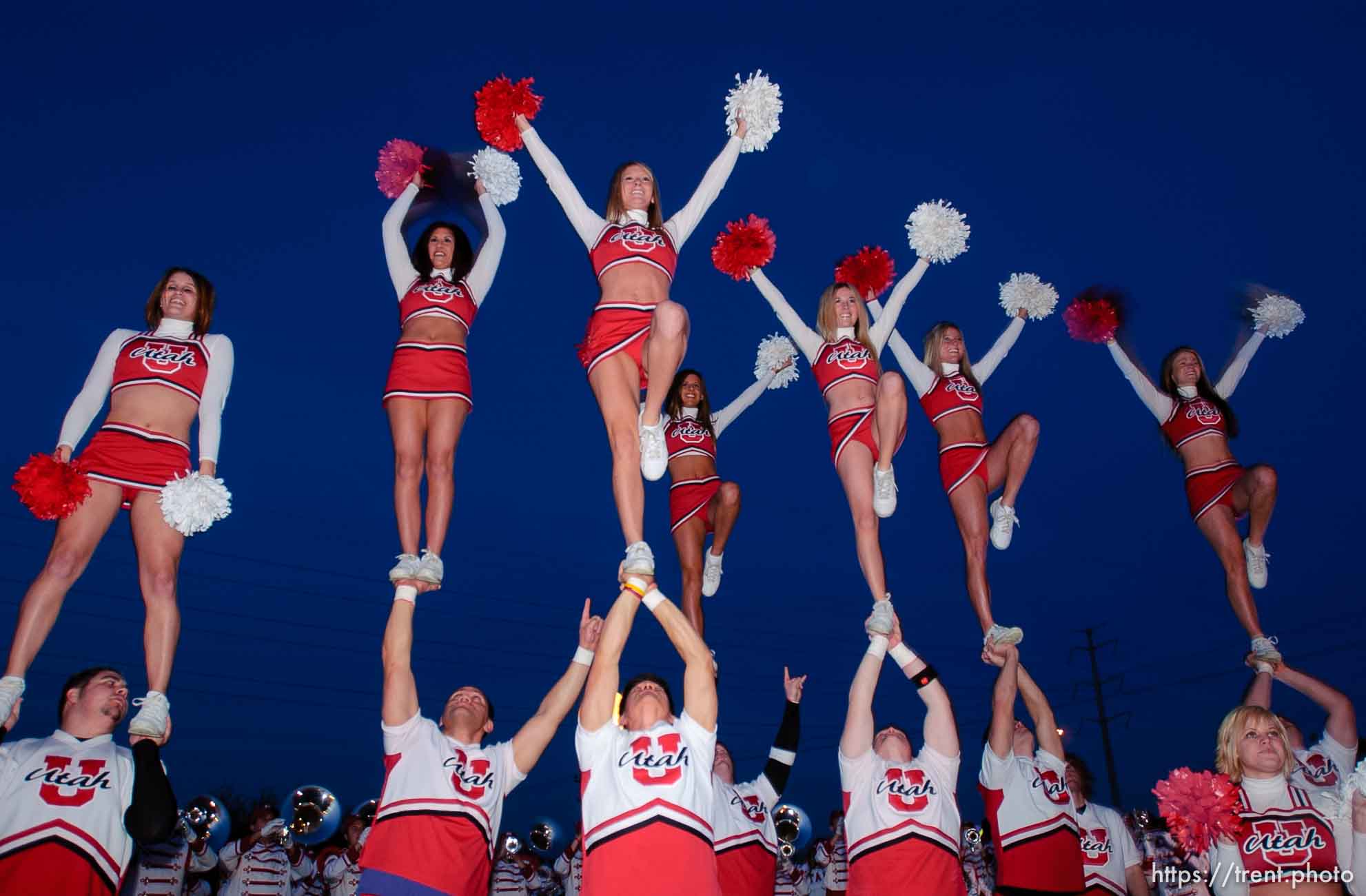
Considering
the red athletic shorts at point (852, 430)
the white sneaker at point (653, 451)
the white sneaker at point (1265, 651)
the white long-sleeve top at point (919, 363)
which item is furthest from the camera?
the white long-sleeve top at point (919, 363)

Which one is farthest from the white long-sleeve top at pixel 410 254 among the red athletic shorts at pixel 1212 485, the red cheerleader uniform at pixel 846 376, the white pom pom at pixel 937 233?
the red athletic shorts at pixel 1212 485

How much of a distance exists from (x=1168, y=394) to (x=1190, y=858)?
5228 mm

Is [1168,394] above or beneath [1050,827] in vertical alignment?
above

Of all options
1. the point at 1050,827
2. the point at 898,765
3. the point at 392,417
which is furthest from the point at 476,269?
the point at 1050,827

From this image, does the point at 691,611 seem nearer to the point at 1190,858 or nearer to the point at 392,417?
the point at 392,417

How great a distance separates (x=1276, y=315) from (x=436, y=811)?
8.49 metres

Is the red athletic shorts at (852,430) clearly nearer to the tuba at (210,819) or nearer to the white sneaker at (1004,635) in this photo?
the white sneaker at (1004,635)

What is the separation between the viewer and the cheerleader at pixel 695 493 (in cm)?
826

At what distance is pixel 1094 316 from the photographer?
933 cm

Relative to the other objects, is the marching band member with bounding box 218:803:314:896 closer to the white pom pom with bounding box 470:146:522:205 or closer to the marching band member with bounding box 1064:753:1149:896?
the white pom pom with bounding box 470:146:522:205

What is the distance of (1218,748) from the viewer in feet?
16.7

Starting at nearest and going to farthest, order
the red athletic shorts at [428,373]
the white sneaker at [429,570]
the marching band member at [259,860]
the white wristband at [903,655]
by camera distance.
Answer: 1. the white sneaker at [429,570]
2. the white wristband at [903,655]
3. the red athletic shorts at [428,373]
4. the marching band member at [259,860]

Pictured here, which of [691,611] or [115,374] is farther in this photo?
[691,611]

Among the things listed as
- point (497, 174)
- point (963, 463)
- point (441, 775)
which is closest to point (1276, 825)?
point (963, 463)
